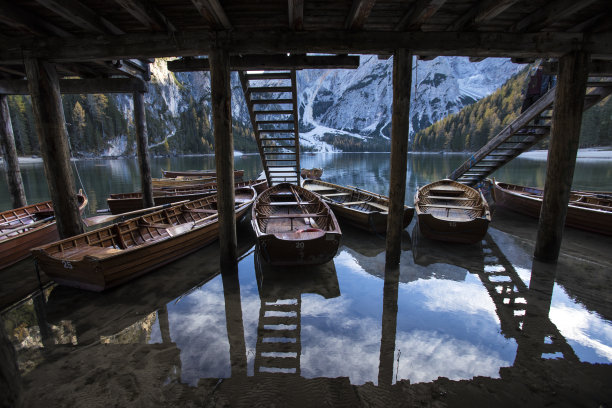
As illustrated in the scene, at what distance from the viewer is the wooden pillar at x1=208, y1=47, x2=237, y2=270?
6180mm

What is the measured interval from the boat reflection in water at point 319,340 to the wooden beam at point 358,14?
18.6ft

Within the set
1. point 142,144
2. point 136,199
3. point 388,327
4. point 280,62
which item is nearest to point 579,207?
point 388,327

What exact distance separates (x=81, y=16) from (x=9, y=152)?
8.96 m

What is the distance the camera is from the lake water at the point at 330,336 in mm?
3600

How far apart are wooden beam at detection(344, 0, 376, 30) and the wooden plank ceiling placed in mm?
25

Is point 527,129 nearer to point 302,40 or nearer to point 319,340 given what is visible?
point 302,40

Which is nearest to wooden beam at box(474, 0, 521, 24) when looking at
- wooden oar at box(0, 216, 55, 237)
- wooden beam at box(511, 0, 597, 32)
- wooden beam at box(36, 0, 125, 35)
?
→ wooden beam at box(511, 0, 597, 32)

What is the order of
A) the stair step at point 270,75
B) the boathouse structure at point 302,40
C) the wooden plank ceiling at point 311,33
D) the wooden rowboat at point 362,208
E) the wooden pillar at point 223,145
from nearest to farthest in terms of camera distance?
1. the boathouse structure at point 302,40
2. the wooden plank ceiling at point 311,33
3. the wooden pillar at point 223,145
4. the stair step at point 270,75
5. the wooden rowboat at point 362,208

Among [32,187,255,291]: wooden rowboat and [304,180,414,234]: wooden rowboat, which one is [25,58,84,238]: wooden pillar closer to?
[32,187,255,291]: wooden rowboat

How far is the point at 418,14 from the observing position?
5406 mm

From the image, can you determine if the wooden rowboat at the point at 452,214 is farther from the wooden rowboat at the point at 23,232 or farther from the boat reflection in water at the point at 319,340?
the wooden rowboat at the point at 23,232

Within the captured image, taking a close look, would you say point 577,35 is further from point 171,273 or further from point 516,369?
point 171,273

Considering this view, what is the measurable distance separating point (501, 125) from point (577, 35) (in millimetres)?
93699

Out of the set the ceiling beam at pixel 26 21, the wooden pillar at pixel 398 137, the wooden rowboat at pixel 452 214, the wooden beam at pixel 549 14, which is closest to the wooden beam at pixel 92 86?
the ceiling beam at pixel 26 21
